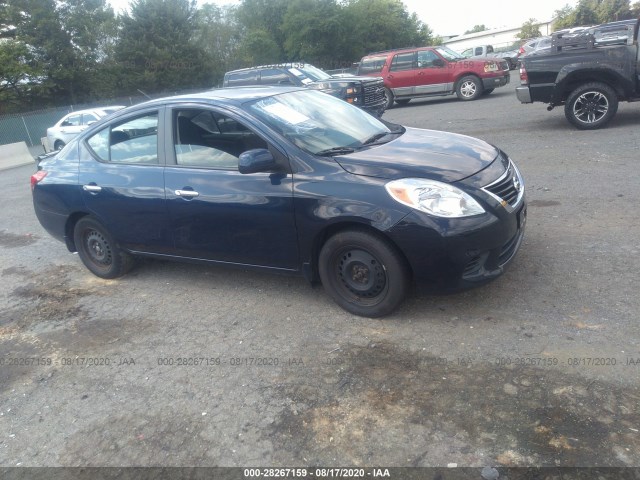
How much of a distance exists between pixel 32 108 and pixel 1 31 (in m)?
6.66

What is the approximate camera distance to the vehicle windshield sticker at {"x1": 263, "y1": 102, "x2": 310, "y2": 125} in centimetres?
450

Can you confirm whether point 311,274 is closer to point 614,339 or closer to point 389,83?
point 614,339

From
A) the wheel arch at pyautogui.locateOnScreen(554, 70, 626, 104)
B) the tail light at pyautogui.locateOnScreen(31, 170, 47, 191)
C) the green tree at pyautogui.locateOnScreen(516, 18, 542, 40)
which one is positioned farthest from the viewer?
the green tree at pyautogui.locateOnScreen(516, 18, 542, 40)

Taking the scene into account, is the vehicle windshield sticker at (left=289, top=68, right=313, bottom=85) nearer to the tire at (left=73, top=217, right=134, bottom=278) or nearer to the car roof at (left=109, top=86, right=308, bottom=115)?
the car roof at (left=109, top=86, right=308, bottom=115)

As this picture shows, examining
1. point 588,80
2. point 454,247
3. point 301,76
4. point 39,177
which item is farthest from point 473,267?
point 301,76

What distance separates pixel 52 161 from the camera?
568cm

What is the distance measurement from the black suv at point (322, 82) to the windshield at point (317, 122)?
7.46 metres

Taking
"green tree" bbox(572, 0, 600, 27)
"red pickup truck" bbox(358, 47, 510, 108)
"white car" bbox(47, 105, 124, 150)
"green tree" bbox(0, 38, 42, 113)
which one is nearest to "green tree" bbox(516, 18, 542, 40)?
"green tree" bbox(572, 0, 600, 27)

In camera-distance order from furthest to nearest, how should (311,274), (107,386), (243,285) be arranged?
(243,285)
(311,274)
(107,386)

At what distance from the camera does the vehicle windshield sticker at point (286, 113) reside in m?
4.50

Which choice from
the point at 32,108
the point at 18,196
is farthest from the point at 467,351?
the point at 32,108

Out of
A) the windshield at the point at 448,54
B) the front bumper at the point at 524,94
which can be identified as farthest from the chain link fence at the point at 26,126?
the front bumper at the point at 524,94

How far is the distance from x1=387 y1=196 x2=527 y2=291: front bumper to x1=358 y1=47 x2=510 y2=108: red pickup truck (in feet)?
49.5

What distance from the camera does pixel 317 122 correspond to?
4680 mm
